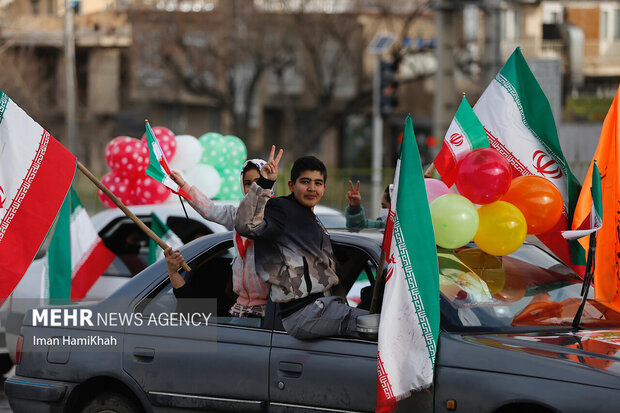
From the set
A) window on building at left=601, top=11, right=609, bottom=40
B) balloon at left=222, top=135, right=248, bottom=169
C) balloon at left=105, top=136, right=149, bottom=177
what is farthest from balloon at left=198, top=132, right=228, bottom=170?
window on building at left=601, top=11, right=609, bottom=40

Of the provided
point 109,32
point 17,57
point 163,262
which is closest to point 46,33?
point 109,32

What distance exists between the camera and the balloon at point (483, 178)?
17.5ft

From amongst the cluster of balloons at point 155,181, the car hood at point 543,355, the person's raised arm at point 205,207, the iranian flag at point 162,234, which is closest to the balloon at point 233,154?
the cluster of balloons at point 155,181

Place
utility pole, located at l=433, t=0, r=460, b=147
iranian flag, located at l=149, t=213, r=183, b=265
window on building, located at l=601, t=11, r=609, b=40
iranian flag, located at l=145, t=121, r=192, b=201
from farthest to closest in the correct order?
window on building, located at l=601, t=11, r=609, b=40 < utility pole, located at l=433, t=0, r=460, b=147 < iranian flag, located at l=149, t=213, r=183, b=265 < iranian flag, located at l=145, t=121, r=192, b=201

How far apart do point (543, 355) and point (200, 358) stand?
70.8 inches

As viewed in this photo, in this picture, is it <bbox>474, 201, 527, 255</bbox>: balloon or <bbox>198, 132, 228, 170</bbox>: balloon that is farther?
<bbox>198, 132, 228, 170</bbox>: balloon

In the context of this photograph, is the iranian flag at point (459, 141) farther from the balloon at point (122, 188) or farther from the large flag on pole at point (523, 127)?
the balloon at point (122, 188)

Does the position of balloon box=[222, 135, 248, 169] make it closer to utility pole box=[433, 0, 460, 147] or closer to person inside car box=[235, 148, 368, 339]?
person inside car box=[235, 148, 368, 339]

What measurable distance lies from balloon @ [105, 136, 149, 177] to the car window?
14.0 feet

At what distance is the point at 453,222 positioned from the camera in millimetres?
5176

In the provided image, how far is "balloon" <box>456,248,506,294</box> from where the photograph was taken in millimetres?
5207

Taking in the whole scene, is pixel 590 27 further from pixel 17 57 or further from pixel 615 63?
pixel 17 57

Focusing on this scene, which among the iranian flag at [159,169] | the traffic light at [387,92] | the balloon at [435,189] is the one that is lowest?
the balloon at [435,189]

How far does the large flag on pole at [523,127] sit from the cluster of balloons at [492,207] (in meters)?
0.33
